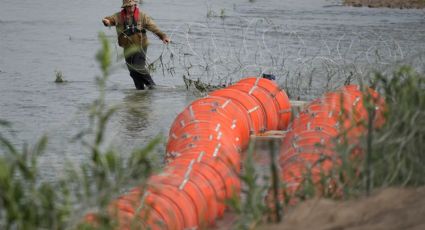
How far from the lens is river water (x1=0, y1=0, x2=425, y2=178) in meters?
14.8

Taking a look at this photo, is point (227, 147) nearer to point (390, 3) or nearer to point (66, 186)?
point (66, 186)

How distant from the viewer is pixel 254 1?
39.3 metres

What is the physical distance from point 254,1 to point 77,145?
88.5 feet

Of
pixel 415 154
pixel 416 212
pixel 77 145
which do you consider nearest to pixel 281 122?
pixel 77 145

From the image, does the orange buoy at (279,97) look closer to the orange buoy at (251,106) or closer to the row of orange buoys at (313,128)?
the orange buoy at (251,106)

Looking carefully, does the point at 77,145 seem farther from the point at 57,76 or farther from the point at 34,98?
the point at 57,76

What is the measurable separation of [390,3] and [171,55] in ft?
70.5

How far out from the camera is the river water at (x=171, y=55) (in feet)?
48.6

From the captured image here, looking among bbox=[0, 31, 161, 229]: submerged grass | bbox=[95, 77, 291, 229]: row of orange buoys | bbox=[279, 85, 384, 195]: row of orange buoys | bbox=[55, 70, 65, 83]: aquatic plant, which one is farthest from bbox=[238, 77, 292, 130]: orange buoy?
bbox=[0, 31, 161, 229]: submerged grass

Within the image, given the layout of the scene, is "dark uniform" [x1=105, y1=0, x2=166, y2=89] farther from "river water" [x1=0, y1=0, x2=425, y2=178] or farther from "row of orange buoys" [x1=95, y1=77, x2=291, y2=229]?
"row of orange buoys" [x1=95, y1=77, x2=291, y2=229]

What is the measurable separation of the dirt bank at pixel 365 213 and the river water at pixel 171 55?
4.81ft

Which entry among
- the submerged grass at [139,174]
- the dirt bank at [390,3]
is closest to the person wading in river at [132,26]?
the submerged grass at [139,174]

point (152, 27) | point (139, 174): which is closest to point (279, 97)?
point (152, 27)

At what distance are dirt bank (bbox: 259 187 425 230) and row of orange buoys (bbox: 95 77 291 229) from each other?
18.2 inches
